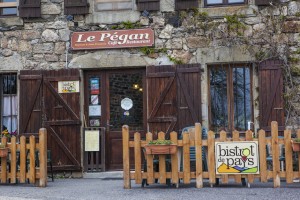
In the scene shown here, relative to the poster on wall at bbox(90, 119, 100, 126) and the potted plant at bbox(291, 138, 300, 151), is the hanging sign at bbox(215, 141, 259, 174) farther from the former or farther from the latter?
the poster on wall at bbox(90, 119, 100, 126)

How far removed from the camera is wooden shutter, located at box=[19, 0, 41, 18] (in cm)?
1108

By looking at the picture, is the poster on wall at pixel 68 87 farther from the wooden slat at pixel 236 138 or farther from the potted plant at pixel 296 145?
the potted plant at pixel 296 145

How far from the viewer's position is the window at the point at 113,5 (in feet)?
36.2

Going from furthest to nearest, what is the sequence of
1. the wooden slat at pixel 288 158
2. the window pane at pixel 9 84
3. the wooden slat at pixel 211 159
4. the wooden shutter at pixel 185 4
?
the window pane at pixel 9 84 → the wooden shutter at pixel 185 4 → the wooden slat at pixel 211 159 → the wooden slat at pixel 288 158

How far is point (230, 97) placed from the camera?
1074cm

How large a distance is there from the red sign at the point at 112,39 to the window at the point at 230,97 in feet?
4.88

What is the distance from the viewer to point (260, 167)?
7695 mm

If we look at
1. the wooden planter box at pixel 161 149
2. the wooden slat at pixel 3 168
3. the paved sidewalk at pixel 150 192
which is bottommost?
the paved sidewalk at pixel 150 192

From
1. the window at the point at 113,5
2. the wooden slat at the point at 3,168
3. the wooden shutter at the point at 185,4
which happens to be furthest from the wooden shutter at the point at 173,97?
the wooden slat at the point at 3,168

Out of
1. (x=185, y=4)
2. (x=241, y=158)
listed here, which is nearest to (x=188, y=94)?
(x=185, y=4)

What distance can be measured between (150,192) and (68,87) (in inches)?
160

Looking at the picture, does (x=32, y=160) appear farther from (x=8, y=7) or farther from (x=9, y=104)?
(x=8, y=7)

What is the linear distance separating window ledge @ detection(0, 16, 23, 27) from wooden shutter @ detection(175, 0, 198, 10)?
334cm

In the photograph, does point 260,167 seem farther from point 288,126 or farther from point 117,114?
point 117,114
